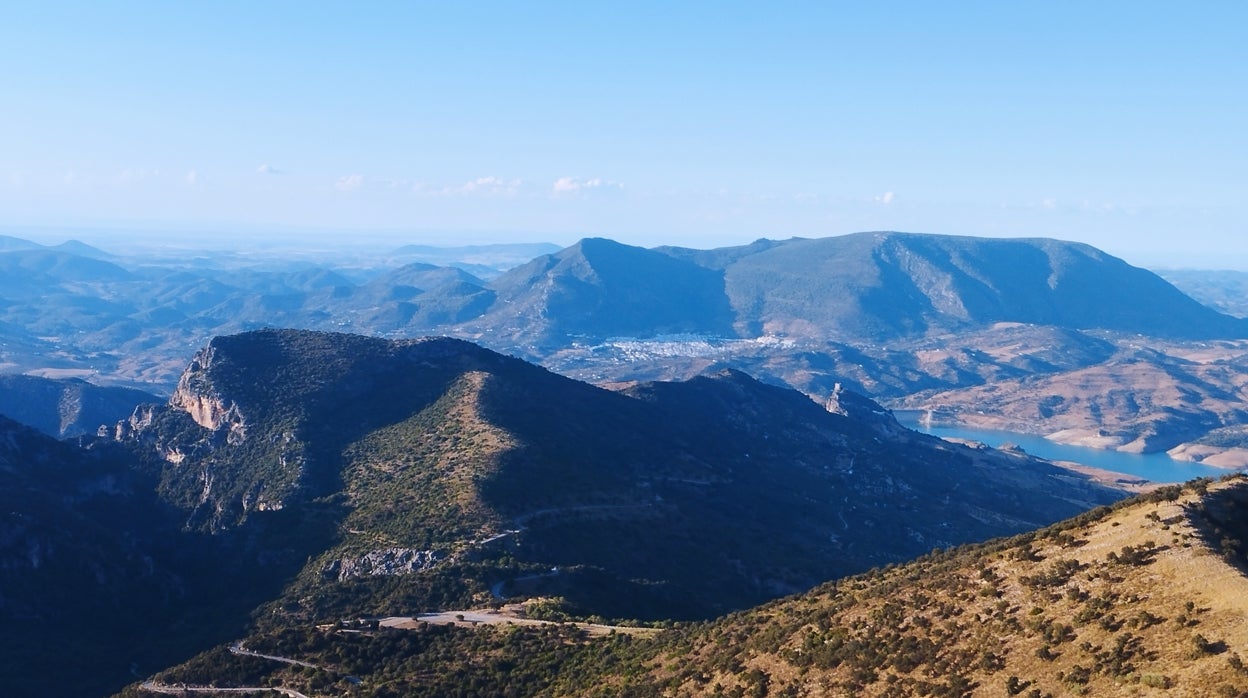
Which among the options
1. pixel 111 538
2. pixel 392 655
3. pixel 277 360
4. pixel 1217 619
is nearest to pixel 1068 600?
pixel 1217 619

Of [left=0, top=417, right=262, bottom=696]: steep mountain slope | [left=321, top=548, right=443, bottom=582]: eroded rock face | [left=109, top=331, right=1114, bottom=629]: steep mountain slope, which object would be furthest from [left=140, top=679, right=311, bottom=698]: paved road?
[left=321, top=548, right=443, bottom=582]: eroded rock face

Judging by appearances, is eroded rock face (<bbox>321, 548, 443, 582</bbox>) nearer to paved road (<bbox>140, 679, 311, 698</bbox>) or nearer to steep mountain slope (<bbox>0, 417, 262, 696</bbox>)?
steep mountain slope (<bbox>0, 417, 262, 696</bbox>)

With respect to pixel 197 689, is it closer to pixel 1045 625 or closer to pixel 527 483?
pixel 527 483

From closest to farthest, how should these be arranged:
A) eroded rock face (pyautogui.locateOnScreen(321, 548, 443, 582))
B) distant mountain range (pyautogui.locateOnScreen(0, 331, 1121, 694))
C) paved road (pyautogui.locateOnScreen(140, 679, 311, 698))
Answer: paved road (pyautogui.locateOnScreen(140, 679, 311, 698)) < eroded rock face (pyautogui.locateOnScreen(321, 548, 443, 582)) < distant mountain range (pyautogui.locateOnScreen(0, 331, 1121, 694))

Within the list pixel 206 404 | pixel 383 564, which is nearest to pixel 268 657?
pixel 383 564

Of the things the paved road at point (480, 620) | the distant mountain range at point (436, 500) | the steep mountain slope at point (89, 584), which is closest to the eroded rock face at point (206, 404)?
the distant mountain range at point (436, 500)
